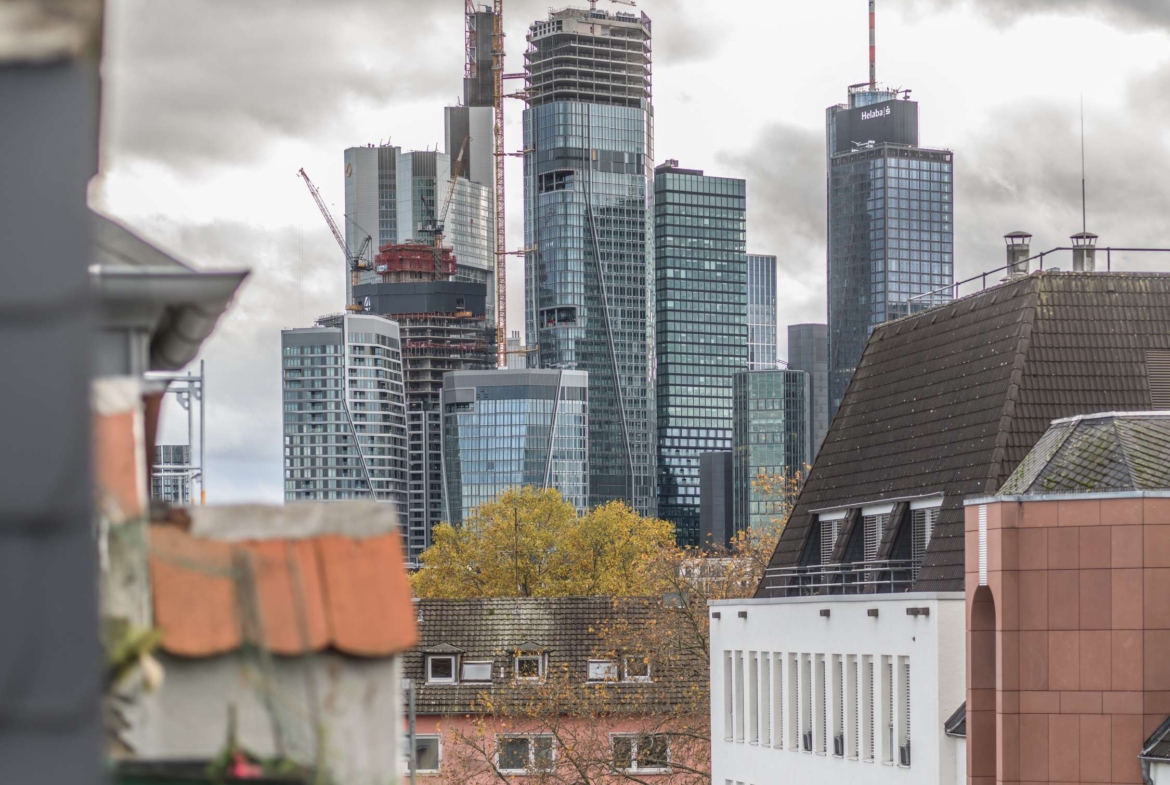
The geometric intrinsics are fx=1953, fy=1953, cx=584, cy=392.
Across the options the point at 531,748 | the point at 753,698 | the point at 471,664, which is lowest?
the point at 531,748

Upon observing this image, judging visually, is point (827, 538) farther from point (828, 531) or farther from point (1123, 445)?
point (1123, 445)

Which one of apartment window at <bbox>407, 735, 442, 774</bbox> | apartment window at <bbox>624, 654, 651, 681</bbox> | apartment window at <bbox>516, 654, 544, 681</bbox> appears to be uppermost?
apartment window at <bbox>624, 654, 651, 681</bbox>

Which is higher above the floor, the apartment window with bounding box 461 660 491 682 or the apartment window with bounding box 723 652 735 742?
the apartment window with bounding box 723 652 735 742

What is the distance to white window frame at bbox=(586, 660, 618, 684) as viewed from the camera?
7538 cm

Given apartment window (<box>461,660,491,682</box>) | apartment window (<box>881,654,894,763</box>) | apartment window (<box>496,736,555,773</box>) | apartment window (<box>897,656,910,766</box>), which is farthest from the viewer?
apartment window (<box>461,660,491,682</box>)

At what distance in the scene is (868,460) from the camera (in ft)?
188

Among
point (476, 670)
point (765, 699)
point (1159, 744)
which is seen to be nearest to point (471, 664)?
point (476, 670)

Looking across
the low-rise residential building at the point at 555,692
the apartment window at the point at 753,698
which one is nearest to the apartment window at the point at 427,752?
the low-rise residential building at the point at 555,692

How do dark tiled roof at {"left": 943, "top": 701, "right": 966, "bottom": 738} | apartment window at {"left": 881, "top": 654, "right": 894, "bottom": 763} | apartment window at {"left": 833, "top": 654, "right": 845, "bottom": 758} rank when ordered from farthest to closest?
apartment window at {"left": 833, "top": 654, "right": 845, "bottom": 758} → apartment window at {"left": 881, "top": 654, "right": 894, "bottom": 763} → dark tiled roof at {"left": 943, "top": 701, "right": 966, "bottom": 738}

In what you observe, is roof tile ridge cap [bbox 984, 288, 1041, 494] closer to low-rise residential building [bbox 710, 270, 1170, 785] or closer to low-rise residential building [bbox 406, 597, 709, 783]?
low-rise residential building [bbox 710, 270, 1170, 785]

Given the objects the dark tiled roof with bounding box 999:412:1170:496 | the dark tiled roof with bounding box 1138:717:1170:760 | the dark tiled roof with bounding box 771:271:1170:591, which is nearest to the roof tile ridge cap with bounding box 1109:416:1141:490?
the dark tiled roof with bounding box 999:412:1170:496

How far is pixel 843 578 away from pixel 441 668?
1254 inches

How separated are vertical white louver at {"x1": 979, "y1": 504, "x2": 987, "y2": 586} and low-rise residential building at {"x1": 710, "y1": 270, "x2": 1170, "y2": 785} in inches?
16.2

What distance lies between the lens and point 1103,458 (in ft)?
125
